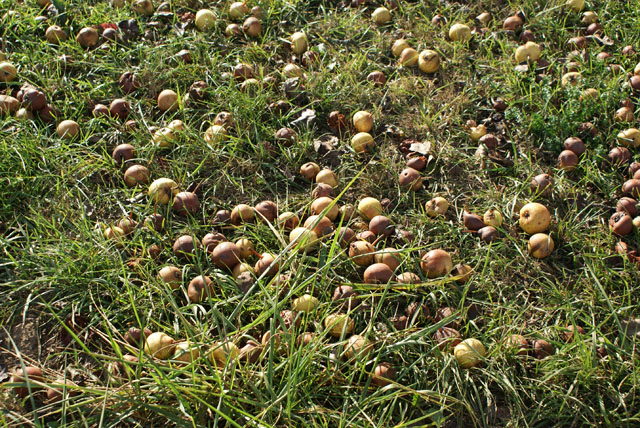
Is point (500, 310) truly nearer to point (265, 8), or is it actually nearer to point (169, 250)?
point (169, 250)

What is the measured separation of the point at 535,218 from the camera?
3229mm

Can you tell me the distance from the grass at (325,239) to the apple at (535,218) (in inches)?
3.8

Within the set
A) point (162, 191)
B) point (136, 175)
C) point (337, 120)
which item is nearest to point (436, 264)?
point (337, 120)

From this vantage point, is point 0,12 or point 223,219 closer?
point 223,219

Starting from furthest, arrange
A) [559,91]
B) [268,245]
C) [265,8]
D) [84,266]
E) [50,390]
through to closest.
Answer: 1. [265,8]
2. [559,91]
3. [268,245]
4. [84,266]
5. [50,390]

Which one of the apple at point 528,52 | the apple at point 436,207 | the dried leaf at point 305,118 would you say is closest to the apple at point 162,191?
the dried leaf at point 305,118

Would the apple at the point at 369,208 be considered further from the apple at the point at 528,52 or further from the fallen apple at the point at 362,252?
the apple at the point at 528,52

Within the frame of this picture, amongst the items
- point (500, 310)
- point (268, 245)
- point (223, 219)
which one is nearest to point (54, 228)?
point (223, 219)

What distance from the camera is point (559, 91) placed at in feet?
13.1

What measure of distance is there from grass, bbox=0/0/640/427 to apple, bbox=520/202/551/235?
0.10m

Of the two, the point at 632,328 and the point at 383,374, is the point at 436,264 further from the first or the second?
the point at 632,328

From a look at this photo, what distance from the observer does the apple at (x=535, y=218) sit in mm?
3230

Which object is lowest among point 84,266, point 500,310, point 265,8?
point 500,310

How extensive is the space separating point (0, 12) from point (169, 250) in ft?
9.00
